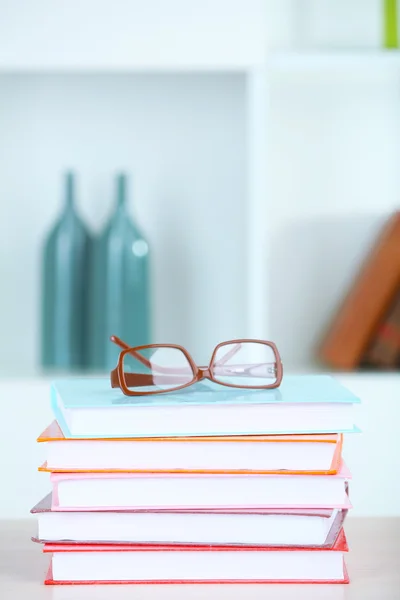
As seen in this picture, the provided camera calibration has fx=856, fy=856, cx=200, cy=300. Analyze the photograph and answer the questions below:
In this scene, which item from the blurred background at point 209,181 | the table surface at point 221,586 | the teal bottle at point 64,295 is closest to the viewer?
the table surface at point 221,586

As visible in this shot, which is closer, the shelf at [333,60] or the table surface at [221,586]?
the table surface at [221,586]

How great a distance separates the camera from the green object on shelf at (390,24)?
6.51 ft

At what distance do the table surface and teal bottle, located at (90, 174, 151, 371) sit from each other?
113cm

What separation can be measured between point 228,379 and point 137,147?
4.87 ft

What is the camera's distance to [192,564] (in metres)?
0.67

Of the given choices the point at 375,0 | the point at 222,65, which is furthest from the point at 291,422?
the point at 375,0

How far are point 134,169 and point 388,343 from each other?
0.76m

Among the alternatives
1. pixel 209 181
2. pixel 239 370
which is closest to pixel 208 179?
pixel 209 181

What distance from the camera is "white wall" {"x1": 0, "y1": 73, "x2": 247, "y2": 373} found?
83.5 inches

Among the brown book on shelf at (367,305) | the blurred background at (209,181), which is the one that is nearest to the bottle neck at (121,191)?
the blurred background at (209,181)

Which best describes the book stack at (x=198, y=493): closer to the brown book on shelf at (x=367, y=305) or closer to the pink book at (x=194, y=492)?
the pink book at (x=194, y=492)

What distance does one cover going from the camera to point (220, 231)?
7.04ft

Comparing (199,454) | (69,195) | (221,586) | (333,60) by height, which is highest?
(333,60)

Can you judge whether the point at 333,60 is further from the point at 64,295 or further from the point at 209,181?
the point at 64,295
